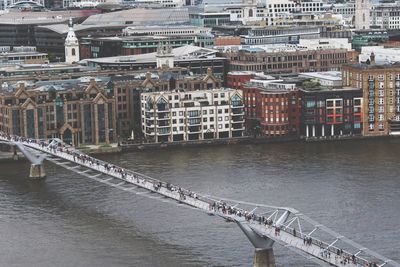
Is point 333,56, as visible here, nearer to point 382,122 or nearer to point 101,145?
point 382,122

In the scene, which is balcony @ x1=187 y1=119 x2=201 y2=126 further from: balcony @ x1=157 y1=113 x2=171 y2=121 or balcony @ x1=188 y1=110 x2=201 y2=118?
balcony @ x1=157 y1=113 x2=171 y2=121

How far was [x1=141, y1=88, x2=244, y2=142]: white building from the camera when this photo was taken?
44656 mm

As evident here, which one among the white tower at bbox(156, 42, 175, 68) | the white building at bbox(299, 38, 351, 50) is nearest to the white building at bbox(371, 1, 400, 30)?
the white building at bbox(299, 38, 351, 50)

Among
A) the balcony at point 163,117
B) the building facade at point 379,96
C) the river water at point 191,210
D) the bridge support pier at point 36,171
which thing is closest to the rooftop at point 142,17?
the building facade at point 379,96

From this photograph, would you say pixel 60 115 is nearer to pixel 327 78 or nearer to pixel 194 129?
pixel 194 129

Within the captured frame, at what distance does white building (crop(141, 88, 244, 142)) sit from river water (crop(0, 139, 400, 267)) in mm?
1422

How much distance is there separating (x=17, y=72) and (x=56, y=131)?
28.3 feet

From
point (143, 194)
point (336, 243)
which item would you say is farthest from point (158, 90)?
point (336, 243)

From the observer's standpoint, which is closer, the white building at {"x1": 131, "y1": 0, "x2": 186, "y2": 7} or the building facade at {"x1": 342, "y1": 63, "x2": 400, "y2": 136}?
the building facade at {"x1": 342, "y1": 63, "x2": 400, "y2": 136}

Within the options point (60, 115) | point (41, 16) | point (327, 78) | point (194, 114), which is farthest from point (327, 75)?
point (41, 16)

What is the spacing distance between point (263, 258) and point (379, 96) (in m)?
22.2

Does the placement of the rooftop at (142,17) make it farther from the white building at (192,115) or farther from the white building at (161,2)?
the white building at (192,115)

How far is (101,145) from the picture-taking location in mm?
43531

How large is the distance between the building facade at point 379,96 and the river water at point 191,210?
2835 mm
